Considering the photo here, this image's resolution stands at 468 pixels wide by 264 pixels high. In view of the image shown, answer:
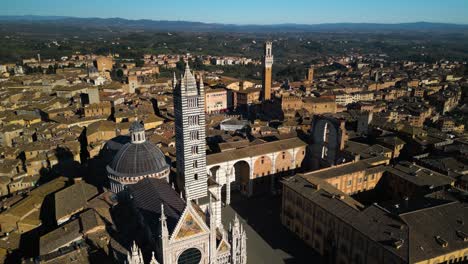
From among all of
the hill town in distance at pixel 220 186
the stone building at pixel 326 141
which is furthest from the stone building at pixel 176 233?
the stone building at pixel 326 141

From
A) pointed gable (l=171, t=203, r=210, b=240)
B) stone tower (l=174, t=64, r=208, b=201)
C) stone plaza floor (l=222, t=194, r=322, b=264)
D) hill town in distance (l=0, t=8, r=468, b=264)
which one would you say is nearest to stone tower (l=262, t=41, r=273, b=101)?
hill town in distance (l=0, t=8, r=468, b=264)

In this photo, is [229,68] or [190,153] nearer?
[190,153]

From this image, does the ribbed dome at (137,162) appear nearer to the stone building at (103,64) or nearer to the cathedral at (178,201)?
the cathedral at (178,201)

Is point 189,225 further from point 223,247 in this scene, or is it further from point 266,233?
point 266,233

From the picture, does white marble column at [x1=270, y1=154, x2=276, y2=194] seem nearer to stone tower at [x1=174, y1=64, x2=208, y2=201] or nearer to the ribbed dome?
stone tower at [x1=174, y1=64, x2=208, y2=201]

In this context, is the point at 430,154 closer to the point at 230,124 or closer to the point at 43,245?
the point at 230,124

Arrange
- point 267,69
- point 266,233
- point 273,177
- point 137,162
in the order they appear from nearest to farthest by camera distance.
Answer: point 137,162 → point 266,233 → point 273,177 → point 267,69

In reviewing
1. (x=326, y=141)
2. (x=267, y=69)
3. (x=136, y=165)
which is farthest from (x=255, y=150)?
(x=267, y=69)

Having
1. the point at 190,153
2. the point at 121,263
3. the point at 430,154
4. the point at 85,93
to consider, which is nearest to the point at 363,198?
the point at 430,154
